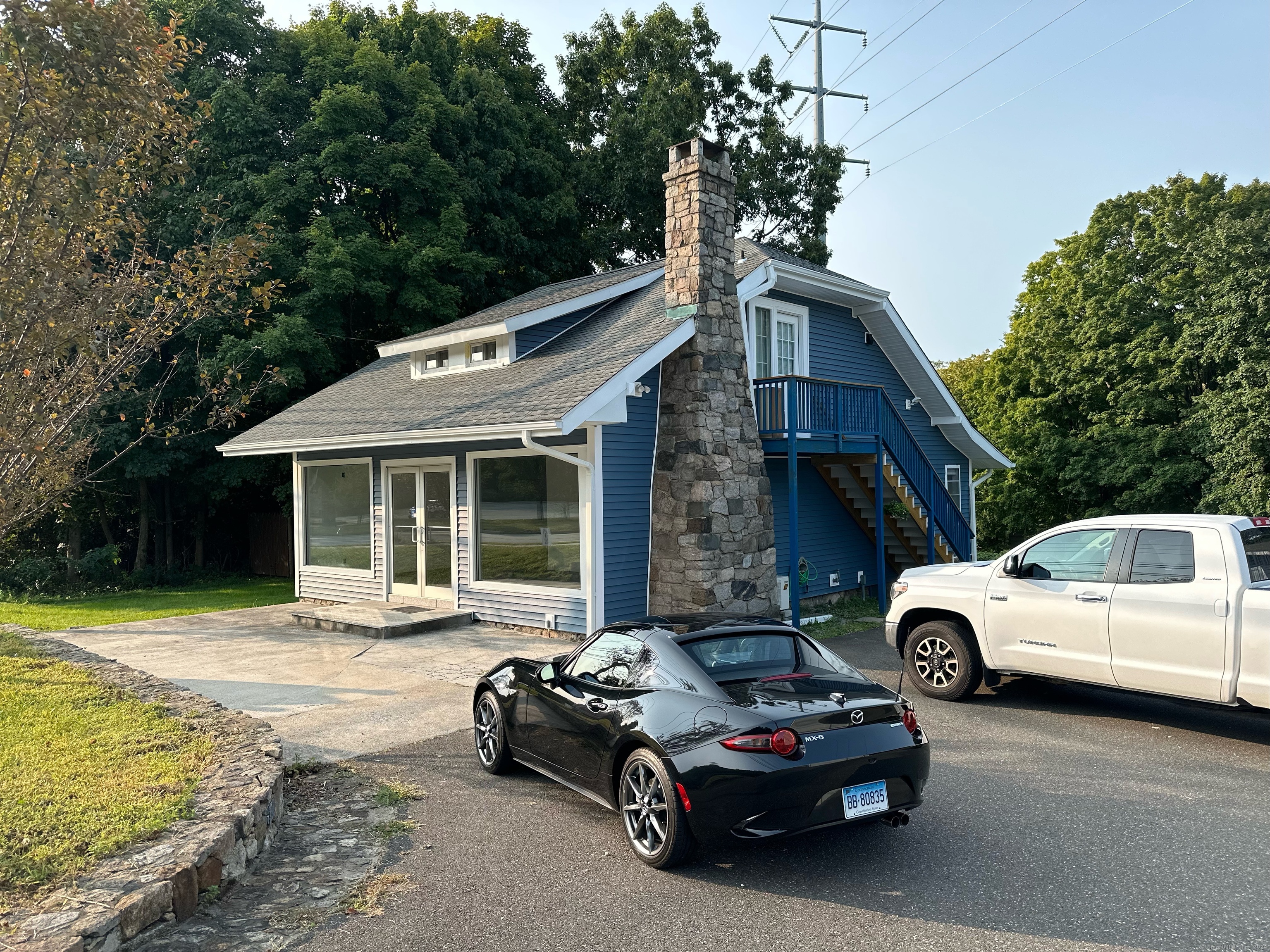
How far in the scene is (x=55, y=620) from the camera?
14969 millimetres

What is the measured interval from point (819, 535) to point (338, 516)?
866cm

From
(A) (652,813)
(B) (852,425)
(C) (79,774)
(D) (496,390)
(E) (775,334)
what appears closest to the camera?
(A) (652,813)

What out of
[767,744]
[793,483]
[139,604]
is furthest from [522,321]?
[767,744]

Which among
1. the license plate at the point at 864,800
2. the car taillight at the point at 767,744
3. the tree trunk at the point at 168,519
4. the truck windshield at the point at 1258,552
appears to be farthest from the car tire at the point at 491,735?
the tree trunk at the point at 168,519

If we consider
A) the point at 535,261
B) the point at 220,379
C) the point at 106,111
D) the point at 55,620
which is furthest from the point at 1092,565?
the point at 535,261

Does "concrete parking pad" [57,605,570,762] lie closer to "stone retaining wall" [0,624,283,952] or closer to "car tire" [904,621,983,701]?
"stone retaining wall" [0,624,283,952]

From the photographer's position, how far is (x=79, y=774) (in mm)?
5848

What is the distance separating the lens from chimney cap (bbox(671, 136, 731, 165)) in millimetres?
12719

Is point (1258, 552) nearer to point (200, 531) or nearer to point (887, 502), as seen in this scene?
point (887, 502)

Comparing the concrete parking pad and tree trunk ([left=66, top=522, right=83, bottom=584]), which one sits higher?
tree trunk ([left=66, top=522, right=83, bottom=584])

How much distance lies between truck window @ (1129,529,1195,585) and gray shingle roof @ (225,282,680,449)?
6.01m

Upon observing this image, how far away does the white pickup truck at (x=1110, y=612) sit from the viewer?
6.65 metres

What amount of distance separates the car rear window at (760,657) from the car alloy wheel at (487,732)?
78.6 inches

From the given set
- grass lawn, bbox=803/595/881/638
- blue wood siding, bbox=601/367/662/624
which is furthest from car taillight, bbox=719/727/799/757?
grass lawn, bbox=803/595/881/638
